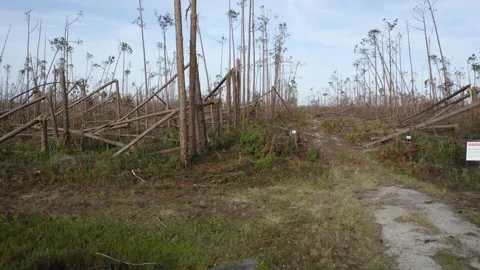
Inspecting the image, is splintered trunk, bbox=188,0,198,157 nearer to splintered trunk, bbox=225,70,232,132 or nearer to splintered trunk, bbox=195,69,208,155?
splintered trunk, bbox=195,69,208,155

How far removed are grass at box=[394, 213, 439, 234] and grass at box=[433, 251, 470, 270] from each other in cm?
64

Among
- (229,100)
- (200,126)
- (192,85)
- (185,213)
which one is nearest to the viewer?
(185,213)

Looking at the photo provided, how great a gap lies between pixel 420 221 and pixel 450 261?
3.67ft

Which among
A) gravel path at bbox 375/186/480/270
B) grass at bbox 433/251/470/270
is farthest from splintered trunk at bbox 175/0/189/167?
grass at bbox 433/251/470/270

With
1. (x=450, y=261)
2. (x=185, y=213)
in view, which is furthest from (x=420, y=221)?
(x=185, y=213)

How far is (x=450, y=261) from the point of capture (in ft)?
12.1

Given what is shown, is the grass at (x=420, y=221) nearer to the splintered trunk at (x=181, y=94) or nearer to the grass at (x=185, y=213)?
the grass at (x=185, y=213)

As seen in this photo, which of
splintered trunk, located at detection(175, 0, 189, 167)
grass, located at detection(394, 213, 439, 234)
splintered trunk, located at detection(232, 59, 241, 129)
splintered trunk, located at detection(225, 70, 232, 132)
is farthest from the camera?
splintered trunk, located at detection(232, 59, 241, 129)

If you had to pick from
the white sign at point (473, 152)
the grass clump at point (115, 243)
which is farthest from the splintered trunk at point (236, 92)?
the grass clump at point (115, 243)

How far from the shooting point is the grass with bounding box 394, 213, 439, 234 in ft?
14.8

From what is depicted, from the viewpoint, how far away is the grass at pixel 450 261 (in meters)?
3.57

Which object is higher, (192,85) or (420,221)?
(192,85)

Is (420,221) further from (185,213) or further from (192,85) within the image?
(192,85)

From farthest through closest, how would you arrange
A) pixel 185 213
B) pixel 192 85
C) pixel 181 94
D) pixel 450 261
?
pixel 192 85
pixel 181 94
pixel 185 213
pixel 450 261
